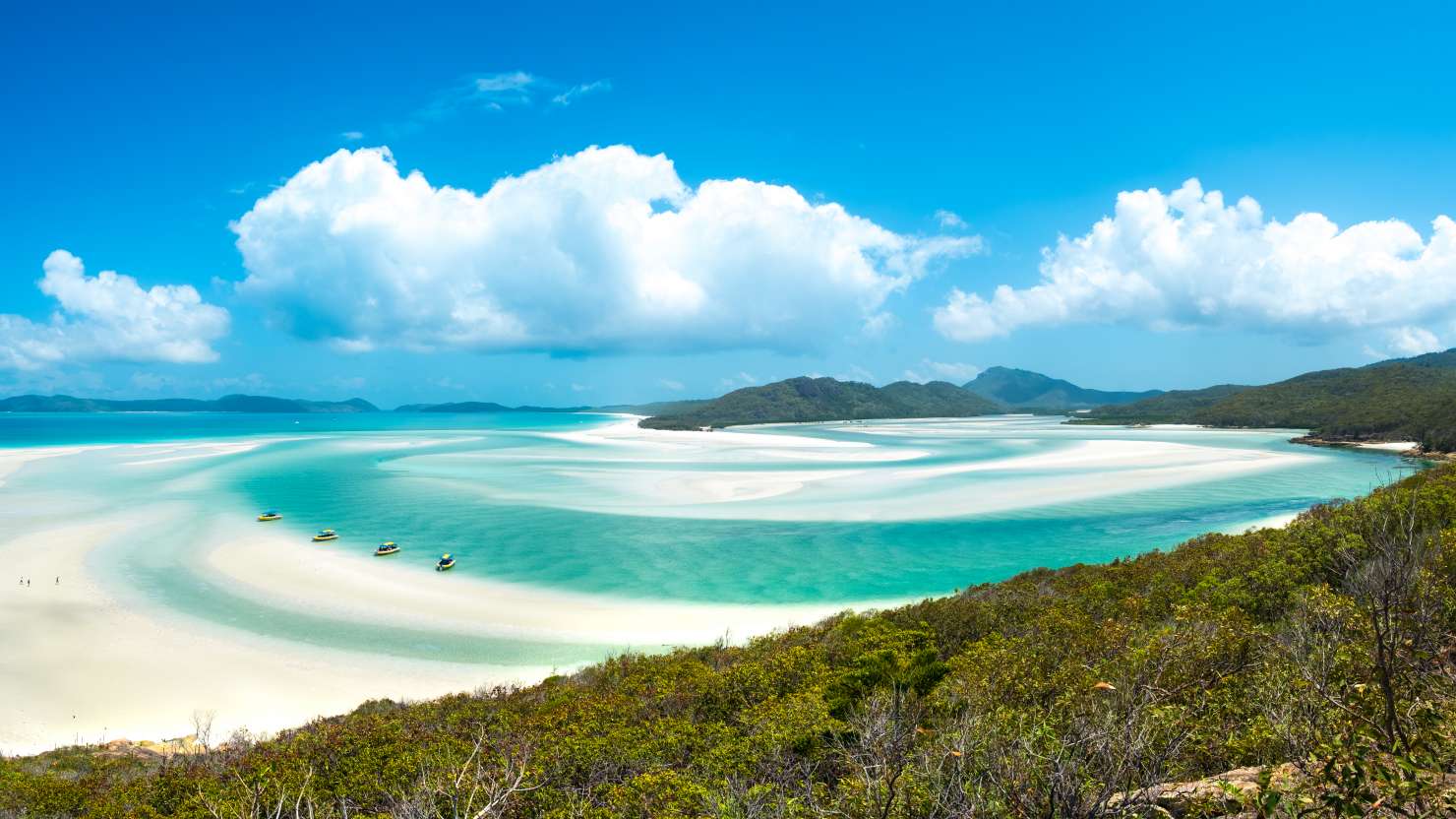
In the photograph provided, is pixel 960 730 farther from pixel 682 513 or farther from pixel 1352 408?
pixel 1352 408

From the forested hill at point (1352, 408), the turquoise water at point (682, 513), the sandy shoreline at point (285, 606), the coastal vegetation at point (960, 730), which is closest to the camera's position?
the coastal vegetation at point (960, 730)

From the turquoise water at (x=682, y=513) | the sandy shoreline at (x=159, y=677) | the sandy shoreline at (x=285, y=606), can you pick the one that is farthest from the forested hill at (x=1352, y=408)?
the sandy shoreline at (x=159, y=677)

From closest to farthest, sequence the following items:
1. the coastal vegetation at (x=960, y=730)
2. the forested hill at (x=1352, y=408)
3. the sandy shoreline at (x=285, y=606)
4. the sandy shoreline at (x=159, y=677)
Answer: the coastal vegetation at (x=960, y=730), the sandy shoreline at (x=159, y=677), the sandy shoreline at (x=285, y=606), the forested hill at (x=1352, y=408)

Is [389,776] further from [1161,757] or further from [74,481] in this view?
[74,481]

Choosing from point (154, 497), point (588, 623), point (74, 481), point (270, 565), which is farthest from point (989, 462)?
point (74, 481)

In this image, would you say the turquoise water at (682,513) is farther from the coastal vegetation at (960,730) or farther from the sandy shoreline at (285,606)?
the coastal vegetation at (960,730)
